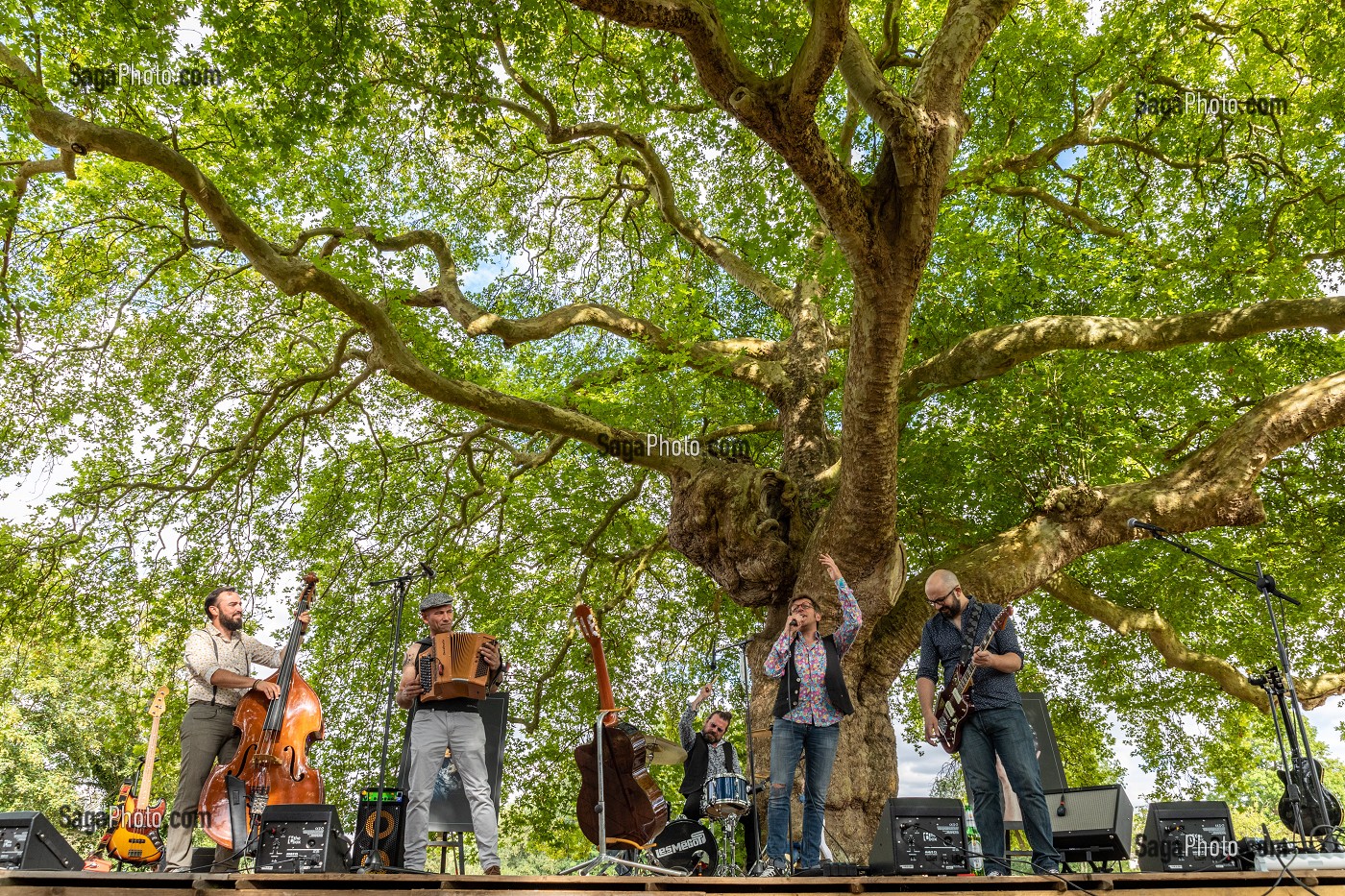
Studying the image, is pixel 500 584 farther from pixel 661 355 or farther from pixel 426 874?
pixel 426 874

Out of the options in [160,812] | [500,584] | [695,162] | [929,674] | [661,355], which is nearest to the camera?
[929,674]

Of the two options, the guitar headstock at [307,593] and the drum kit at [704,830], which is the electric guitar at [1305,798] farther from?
the guitar headstock at [307,593]

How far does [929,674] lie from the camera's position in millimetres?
5000

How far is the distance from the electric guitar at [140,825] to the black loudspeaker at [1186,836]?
271 inches

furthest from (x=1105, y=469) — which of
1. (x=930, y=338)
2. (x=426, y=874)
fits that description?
(x=426, y=874)

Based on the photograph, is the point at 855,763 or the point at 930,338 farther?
the point at 930,338

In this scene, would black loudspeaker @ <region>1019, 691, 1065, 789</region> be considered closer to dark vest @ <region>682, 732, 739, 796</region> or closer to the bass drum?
dark vest @ <region>682, 732, 739, 796</region>

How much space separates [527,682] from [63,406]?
6.43 meters

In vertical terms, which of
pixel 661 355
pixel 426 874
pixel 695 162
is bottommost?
pixel 426 874

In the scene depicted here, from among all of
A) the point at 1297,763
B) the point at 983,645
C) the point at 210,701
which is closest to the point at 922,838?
the point at 983,645

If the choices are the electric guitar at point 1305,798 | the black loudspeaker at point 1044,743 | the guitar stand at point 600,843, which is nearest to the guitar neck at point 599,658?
the guitar stand at point 600,843

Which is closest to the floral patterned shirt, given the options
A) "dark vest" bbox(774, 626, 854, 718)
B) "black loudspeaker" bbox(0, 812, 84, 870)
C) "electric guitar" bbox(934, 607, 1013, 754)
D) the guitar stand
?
"dark vest" bbox(774, 626, 854, 718)

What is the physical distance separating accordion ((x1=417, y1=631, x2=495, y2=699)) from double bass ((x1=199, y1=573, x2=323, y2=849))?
867 millimetres

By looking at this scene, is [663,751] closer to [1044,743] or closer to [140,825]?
[1044,743]
